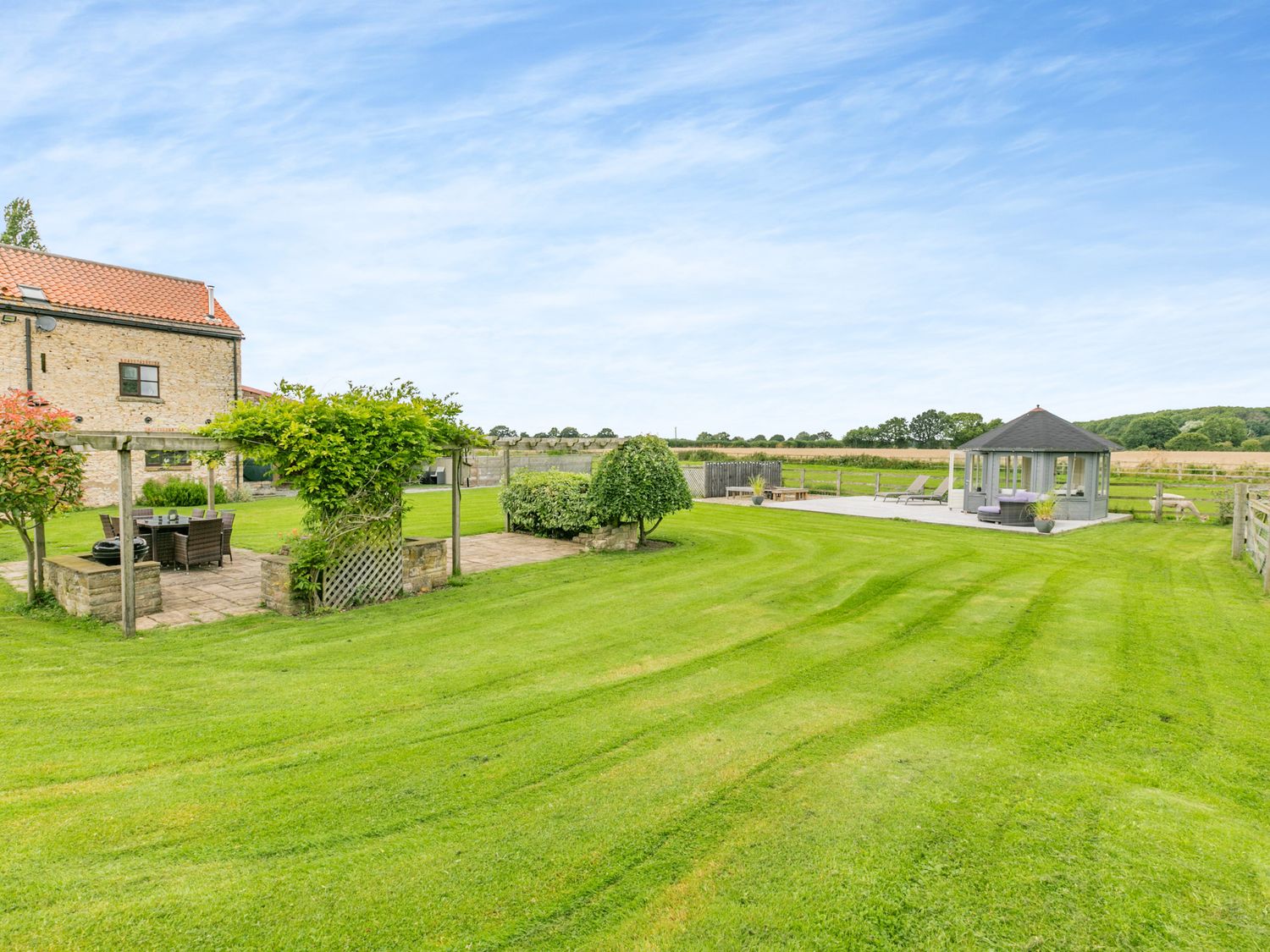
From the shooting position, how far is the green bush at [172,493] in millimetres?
18547

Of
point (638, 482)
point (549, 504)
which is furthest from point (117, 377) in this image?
point (638, 482)

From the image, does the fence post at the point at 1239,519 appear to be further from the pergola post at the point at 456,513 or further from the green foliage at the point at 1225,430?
the green foliage at the point at 1225,430

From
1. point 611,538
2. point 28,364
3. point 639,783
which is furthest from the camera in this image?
point 28,364

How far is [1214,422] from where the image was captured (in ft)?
200

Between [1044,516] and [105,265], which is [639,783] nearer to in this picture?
[1044,516]

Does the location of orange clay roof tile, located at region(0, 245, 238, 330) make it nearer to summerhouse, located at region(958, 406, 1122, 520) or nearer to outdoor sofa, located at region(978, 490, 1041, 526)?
outdoor sofa, located at region(978, 490, 1041, 526)

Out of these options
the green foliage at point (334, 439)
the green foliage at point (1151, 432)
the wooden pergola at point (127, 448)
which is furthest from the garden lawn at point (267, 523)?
the green foliage at point (1151, 432)

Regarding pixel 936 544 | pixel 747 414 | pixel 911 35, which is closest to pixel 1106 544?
pixel 936 544

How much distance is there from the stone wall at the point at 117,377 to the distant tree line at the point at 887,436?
124 feet

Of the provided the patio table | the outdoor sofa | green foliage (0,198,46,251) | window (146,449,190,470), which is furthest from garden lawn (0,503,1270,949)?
green foliage (0,198,46,251)

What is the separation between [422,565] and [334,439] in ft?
7.18

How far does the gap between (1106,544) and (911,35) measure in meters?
11.7

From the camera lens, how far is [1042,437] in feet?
60.4

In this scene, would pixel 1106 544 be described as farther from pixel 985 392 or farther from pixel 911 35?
pixel 985 392
